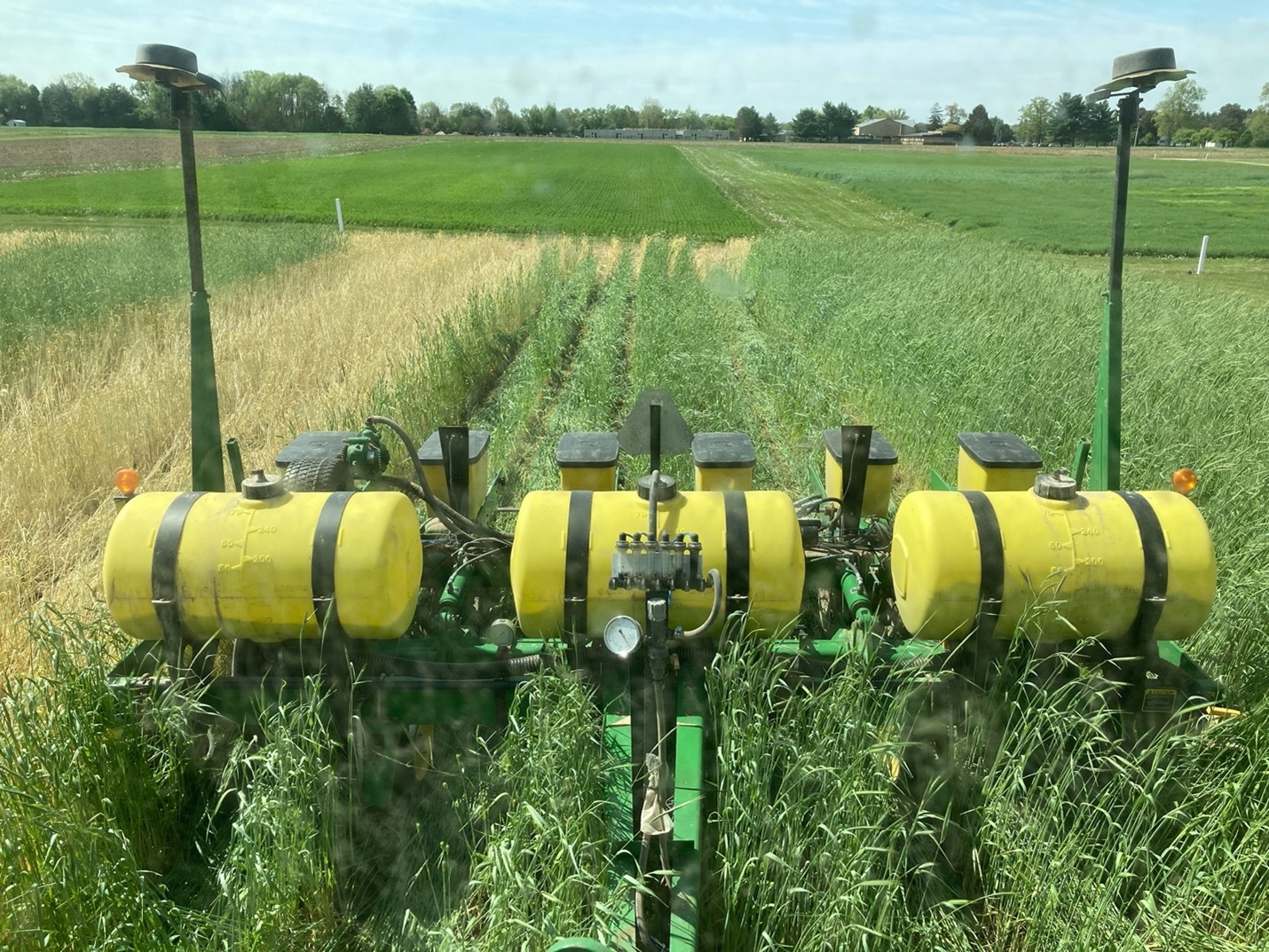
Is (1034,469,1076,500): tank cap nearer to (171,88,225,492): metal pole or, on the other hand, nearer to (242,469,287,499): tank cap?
(242,469,287,499): tank cap

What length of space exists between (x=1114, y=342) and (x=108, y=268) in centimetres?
1526

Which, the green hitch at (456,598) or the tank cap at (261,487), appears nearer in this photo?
the tank cap at (261,487)

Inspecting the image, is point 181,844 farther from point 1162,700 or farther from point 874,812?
point 1162,700

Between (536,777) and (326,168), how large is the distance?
43.6 meters

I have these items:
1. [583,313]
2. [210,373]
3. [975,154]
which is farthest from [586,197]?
[975,154]

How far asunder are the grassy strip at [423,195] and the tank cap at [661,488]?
84.9 feet

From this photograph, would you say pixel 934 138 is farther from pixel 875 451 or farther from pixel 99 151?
pixel 875 451

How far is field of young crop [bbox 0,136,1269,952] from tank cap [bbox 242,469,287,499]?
0.79 meters

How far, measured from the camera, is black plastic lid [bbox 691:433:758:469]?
14.7 feet

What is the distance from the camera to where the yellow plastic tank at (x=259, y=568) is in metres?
3.31

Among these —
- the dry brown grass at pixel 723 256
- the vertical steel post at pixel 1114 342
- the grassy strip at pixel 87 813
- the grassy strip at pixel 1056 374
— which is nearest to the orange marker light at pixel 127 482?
the grassy strip at pixel 87 813

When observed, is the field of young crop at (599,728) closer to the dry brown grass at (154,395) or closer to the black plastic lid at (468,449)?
the dry brown grass at (154,395)

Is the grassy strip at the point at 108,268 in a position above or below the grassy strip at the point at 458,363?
above

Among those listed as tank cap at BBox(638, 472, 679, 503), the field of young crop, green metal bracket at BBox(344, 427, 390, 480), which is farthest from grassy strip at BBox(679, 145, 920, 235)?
tank cap at BBox(638, 472, 679, 503)
